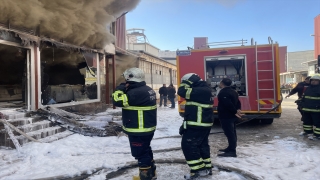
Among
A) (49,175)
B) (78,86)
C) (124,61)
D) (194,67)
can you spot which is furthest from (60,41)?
(124,61)

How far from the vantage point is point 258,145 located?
576cm

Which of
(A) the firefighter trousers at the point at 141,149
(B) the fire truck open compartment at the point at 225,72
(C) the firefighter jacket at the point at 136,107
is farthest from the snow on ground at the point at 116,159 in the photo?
(B) the fire truck open compartment at the point at 225,72

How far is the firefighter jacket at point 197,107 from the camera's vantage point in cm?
378

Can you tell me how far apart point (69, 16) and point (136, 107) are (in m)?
5.17

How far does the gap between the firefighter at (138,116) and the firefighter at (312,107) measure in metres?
4.60

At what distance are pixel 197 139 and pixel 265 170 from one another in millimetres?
1191

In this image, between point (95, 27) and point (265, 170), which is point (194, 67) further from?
point (265, 170)

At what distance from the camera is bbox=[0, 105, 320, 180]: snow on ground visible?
3.92 meters

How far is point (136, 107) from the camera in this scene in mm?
3439

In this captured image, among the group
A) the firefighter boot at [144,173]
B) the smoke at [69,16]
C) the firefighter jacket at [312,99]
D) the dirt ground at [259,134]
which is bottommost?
the dirt ground at [259,134]

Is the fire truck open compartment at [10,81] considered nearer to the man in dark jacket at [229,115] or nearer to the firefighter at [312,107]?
the man in dark jacket at [229,115]

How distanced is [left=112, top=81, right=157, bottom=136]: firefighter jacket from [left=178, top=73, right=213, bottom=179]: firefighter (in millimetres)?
567

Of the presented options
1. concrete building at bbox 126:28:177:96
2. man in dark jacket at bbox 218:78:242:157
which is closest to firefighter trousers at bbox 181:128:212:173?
man in dark jacket at bbox 218:78:242:157

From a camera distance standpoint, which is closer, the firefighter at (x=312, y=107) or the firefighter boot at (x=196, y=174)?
the firefighter boot at (x=196, y=174)
